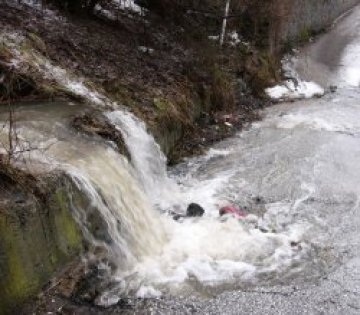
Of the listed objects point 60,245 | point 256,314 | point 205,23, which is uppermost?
point 205,23

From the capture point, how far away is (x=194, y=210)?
268 inches

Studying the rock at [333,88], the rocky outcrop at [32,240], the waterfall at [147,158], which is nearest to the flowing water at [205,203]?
the waterfall at [147,158]

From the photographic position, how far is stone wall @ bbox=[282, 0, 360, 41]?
1686 cm

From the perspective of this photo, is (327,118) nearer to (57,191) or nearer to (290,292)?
(290,292)

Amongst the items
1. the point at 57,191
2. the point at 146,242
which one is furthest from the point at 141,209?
the point at 57,191

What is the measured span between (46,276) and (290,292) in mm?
2172

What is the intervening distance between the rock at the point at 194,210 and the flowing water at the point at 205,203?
9 centimetres

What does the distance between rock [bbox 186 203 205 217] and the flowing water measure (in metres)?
0.09

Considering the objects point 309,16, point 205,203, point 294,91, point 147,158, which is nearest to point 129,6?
point 294,91

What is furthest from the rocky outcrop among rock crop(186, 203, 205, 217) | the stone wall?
the stone wall

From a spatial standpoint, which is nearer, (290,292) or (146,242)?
(290,292)

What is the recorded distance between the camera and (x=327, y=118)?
1139cm

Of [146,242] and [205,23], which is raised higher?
[205,23]

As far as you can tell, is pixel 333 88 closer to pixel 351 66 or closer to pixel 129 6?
pixel 351 66
